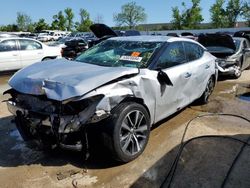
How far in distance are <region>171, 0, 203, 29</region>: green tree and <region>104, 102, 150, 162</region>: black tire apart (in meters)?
59.6

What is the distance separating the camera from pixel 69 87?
11.1 ft

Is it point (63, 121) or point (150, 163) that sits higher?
point (63, 121)

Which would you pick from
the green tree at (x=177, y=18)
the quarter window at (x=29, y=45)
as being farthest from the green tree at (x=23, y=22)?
the quarter window at (x=29, y=45)

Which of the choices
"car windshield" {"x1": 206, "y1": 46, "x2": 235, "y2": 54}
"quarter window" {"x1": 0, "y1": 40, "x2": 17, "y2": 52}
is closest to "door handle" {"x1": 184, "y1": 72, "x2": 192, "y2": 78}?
"car windshield" {"x1": 206, "y1": 46, "x2": 235, "y2": 54}

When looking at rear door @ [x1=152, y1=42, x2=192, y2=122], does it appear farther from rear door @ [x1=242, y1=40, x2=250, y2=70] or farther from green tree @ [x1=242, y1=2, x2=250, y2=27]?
green tree @ [x1=242, y1=2, x2=250, y2=27]

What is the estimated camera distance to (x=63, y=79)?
3.60 m

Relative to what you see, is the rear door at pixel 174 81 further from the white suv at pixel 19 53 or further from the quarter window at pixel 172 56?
the white suv at pixel 19 53

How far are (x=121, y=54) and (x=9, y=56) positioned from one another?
6999mm

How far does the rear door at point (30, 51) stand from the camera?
10.6m

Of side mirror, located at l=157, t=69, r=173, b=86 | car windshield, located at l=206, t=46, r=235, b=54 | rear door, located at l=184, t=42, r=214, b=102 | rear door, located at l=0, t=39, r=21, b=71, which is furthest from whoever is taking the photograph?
rear door, located at l=0, t=39, r=21, b=71

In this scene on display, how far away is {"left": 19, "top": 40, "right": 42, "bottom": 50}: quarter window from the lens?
10.7m

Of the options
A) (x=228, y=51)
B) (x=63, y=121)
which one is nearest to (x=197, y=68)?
(x=63, y=121)

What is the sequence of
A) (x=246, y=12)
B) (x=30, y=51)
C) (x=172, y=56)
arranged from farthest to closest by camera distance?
(x=246, y=12), (x=30, y=51), (x=172, y=56)

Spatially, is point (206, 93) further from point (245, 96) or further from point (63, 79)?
point (63, 79)
